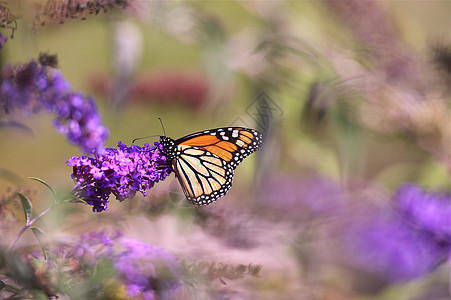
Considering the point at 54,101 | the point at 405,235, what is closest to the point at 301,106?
the point at 405,235

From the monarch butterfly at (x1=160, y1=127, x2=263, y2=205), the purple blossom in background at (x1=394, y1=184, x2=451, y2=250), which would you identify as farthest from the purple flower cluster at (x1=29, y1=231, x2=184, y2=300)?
the purple blossom in background at (x1=394, y1=184, x2=451, y2=250)

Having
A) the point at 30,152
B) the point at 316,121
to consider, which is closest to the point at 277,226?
the point at 316,121

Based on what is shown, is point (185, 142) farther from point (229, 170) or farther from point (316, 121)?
point (316, 121)

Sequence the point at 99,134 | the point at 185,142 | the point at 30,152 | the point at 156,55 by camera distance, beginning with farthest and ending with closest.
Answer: the point at 156,55 < the point at 30,152 < the point at 185,142 < the point at 99,134

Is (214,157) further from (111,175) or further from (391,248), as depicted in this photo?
(391,248)

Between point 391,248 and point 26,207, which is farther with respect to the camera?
point 391,248

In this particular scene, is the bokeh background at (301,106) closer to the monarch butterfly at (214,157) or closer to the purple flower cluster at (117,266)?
the monarch butterfly at (214,157)

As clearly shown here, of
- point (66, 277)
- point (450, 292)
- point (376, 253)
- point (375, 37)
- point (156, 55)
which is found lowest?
point (66, 277)
